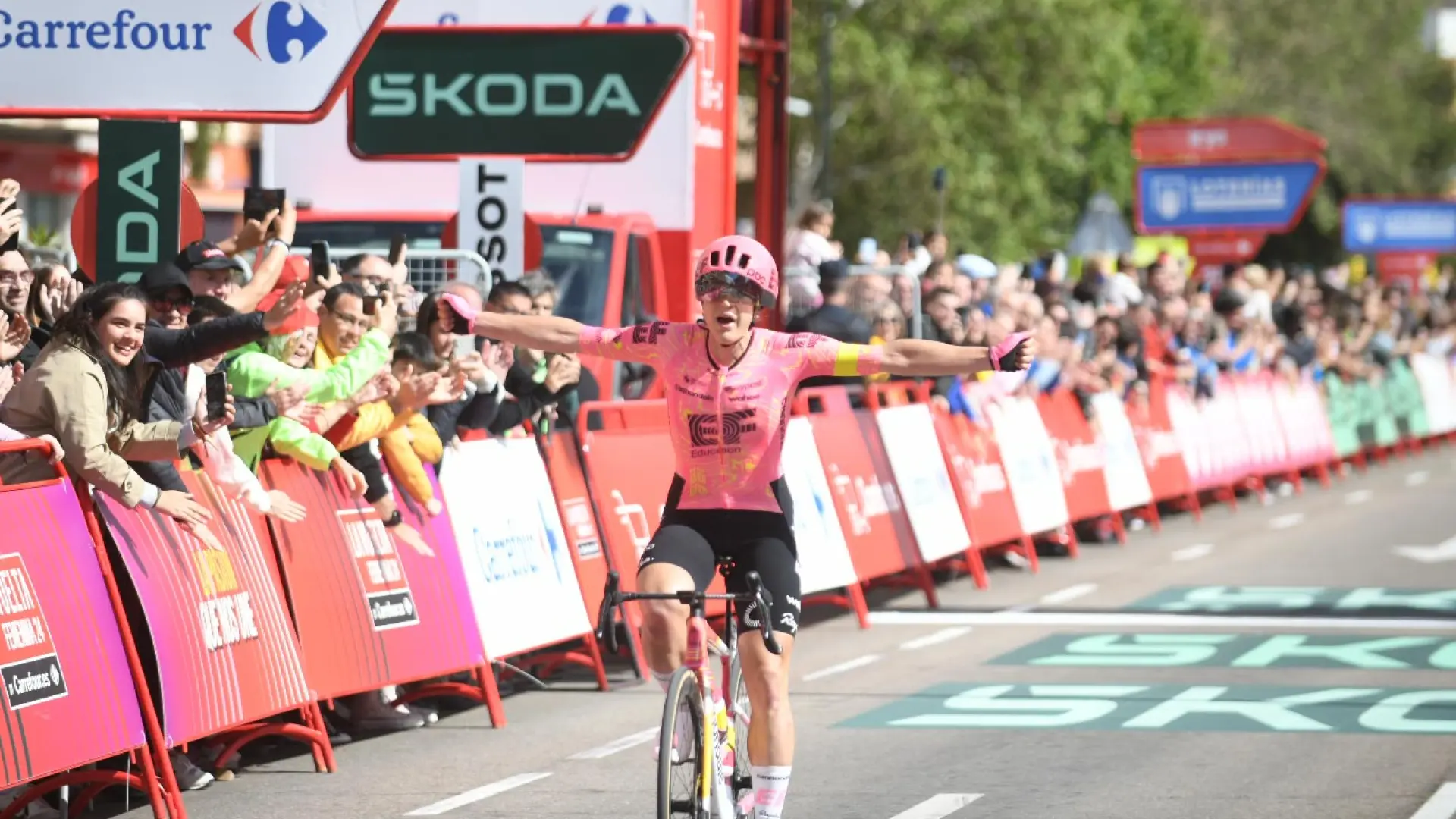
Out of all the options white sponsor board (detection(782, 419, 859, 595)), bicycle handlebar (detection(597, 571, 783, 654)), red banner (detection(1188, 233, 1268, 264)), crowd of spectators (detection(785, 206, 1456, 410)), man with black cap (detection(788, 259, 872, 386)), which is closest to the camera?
bicycle handlebar (detection(597, 571, 783, 654))

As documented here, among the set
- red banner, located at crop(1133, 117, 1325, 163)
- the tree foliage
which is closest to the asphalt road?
red banner, located at crop(1133, 117, 1325, 163)

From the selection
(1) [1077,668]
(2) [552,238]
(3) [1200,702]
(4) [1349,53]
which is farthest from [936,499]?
(4) [1349,53]

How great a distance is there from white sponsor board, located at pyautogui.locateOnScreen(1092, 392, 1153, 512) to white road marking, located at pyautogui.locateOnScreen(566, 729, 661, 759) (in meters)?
10.9

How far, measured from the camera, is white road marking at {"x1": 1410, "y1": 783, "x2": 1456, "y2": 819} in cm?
926

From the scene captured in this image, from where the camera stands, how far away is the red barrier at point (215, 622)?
31.2 ft

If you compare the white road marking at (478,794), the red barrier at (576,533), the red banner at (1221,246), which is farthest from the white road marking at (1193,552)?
the red banner at (1221,246)

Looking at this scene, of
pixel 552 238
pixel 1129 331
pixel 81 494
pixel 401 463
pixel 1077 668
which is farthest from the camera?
pixel 1129 331

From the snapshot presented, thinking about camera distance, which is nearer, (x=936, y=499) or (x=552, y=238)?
(x=552, y=238)

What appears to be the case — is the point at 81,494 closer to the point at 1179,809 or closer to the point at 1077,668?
the point at 1179,809

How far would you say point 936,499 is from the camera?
17969mm

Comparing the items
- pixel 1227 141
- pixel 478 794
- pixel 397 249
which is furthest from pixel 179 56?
pixel 1227 141

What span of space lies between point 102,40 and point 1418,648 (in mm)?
7703

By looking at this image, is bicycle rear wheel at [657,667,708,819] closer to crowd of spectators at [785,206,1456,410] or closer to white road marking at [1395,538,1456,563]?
crowd of spectators at [785,206,1456,410]

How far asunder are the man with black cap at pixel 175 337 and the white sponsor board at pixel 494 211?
472 cm
